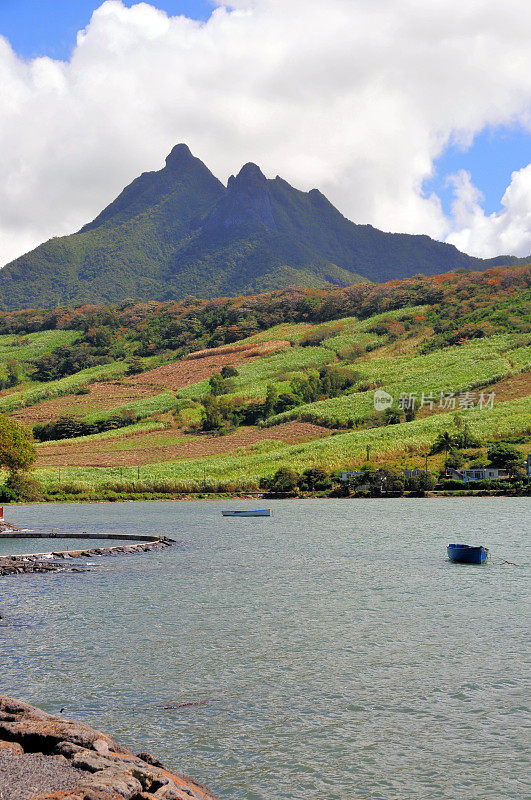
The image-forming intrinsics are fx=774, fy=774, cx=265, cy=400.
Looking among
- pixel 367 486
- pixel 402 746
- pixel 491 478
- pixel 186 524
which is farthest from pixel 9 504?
pixel 402 746

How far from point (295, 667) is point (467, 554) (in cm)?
2207

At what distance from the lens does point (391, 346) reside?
162125mm

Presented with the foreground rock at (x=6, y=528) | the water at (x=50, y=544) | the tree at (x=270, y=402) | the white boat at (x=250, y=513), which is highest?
the tree at (x=270, y=402)

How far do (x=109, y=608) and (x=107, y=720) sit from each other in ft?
39.0

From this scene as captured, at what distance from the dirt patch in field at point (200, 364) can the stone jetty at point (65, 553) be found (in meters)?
108

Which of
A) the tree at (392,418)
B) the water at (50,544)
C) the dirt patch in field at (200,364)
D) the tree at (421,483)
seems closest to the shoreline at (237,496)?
the tree at (421,483)

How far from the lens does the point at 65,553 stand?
40781 mm

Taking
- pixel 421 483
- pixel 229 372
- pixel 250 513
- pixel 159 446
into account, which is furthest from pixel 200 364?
pixel 250 513

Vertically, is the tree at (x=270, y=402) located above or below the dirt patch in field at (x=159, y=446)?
above

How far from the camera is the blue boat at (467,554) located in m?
38.0

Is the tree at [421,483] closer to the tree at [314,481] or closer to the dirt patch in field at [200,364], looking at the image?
the tree at [314,481]

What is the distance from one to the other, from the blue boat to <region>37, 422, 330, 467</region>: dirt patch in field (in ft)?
253

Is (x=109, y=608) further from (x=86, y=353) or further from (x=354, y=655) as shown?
(x=86, y=353)

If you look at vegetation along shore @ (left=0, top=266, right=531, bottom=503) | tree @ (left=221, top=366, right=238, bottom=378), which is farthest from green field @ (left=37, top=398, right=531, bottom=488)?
tree @ (left=221, top=366, right=238, bottom=378)
